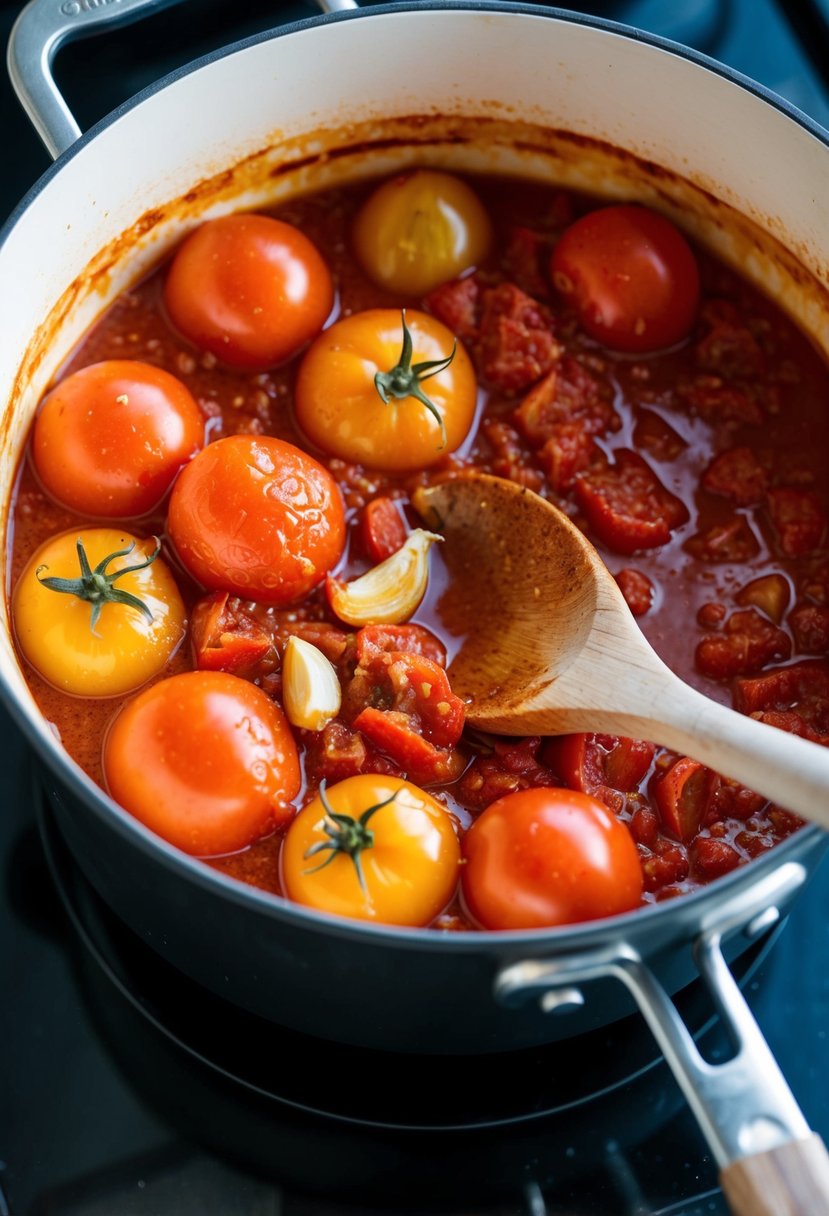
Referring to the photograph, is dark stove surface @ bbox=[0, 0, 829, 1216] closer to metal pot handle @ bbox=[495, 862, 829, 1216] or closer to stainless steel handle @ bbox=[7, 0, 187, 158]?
metal pot handle @ bbox=[495, 862, 829, 1216]

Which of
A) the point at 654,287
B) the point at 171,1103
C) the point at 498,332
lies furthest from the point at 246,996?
the point at 654,287

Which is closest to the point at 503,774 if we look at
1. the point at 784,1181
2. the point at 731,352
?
the point at 784,1181

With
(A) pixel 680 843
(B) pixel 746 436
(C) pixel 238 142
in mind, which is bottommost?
(A) pixel 680 843

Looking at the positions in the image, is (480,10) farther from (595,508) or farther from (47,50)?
(595,508)

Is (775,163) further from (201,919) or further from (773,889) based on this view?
(201,919)

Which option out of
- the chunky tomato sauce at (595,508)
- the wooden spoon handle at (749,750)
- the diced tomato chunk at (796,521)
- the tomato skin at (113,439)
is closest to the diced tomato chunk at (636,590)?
the chunky tomato sauce at (595,508)

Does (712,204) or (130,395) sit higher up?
(130,395)
